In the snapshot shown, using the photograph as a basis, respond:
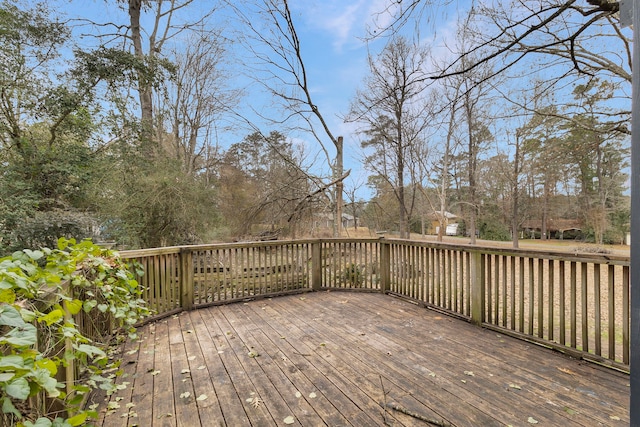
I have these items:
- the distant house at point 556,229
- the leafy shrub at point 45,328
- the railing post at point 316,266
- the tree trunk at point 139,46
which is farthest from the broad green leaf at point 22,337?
the distant house at point 556,229

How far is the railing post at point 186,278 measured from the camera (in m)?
4.04

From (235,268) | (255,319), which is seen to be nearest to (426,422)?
(255,319)

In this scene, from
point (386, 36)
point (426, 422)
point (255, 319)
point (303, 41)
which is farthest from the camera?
point (303, 41)

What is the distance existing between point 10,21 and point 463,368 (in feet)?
33.6

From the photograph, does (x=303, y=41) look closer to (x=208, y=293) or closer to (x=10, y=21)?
(x=208, y=293)

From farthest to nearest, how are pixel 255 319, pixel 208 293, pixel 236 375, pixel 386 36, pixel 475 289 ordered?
pixel 208 293, pixel 255 319, pixel 475 289, pixel 386 36, pixel 236 375

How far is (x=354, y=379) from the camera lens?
7.60ft

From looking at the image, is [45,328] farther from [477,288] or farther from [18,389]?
[477,288]

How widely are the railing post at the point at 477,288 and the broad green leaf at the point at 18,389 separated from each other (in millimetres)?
3681

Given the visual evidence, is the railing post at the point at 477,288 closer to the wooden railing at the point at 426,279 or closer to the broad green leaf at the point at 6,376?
the wooden railing at the point at 426,279

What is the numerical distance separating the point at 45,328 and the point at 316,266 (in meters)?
3.94

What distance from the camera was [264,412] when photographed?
1.93 meters

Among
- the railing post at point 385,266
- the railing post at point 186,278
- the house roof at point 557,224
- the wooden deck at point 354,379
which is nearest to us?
the wooden deck at point 354,379

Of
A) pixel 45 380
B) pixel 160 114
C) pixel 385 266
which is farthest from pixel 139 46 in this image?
pixel 45 380
